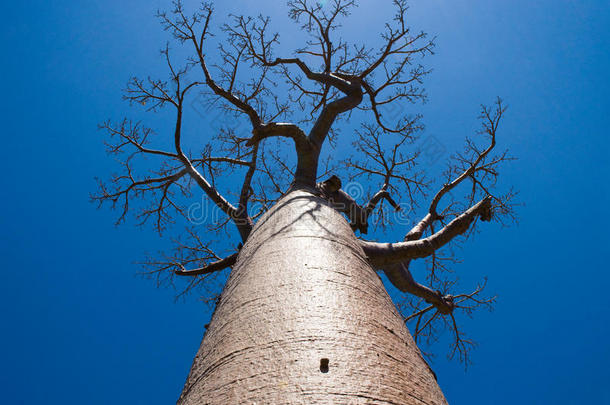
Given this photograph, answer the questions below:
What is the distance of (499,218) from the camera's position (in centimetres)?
388

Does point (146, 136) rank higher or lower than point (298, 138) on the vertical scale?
higher

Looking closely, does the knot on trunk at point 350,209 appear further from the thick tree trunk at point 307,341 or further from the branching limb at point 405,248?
the thick tree trunk at point 307,341

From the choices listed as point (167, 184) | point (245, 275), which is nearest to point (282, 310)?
point (245, 275)

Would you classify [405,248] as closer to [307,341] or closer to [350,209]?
[350,209]

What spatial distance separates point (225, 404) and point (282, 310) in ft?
1.09

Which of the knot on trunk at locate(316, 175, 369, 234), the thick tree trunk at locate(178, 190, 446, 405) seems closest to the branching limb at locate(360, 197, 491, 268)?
the knot on trunk at locate(316, 175, 369, 234)

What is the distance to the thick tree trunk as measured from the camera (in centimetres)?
86

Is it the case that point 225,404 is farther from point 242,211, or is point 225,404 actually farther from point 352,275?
point 242,211

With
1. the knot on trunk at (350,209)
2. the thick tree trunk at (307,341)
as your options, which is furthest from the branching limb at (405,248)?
the thick tree trunk at (307,341)

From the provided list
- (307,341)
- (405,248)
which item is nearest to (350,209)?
(405,248)

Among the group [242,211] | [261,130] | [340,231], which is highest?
[261,130]

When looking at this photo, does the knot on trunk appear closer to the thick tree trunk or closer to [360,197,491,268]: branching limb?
[360,197,491,268]: branching limb

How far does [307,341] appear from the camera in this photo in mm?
983

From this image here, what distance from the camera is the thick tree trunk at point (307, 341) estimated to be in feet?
2.82
